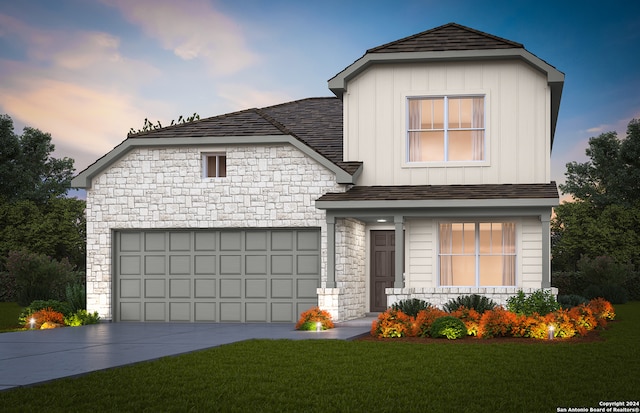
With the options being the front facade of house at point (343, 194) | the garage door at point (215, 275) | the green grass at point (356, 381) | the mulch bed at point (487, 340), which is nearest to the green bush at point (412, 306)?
the front facade of house at point (343, 194)

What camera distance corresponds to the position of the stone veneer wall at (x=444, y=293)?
63.4 feet

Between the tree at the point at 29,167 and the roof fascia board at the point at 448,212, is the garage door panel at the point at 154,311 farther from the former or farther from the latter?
the tree at the point at 29,167

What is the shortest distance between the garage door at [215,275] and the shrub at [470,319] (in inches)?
191

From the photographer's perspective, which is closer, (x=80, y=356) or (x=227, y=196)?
(x=80, y=356)

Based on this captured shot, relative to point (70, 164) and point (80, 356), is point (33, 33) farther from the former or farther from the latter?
point (70, 164)

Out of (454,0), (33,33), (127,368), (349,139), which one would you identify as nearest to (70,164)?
(33,33)

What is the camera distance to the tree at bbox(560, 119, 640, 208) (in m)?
50.1

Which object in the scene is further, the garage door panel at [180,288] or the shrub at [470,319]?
the garage door panel at [180,288]

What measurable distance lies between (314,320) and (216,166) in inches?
220

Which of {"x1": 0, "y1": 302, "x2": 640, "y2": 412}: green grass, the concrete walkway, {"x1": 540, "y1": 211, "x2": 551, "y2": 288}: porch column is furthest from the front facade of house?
{"x1": 0, "y1": 302, "x2": 640, "y2": 412}: green grass

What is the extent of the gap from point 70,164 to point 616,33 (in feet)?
118

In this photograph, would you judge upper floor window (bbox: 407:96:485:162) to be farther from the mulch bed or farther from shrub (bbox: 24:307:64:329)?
shrub (bbox: 24:307:64:329)

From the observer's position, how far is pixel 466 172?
68.6 ft

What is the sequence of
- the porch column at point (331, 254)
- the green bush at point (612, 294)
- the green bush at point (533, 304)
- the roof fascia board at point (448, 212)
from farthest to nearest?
the green bush at point (612, 294) → the porch column at point (331, 254) → the roof fascia board at point (448, 212) → the green bush at point (533, 304)
